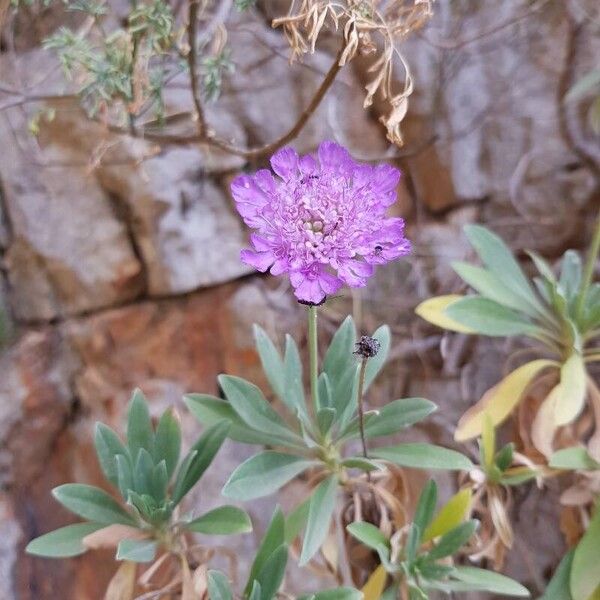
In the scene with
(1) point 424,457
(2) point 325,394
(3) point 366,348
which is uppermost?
(3) point 366,348

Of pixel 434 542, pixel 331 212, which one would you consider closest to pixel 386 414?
pixel 434 542

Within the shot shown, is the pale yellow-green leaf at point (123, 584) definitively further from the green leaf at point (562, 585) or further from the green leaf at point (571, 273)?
the green leaf at point (571, 273)

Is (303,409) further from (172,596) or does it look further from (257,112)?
(257,112)

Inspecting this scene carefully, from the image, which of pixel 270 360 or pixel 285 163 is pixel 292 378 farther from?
pixel 285 163

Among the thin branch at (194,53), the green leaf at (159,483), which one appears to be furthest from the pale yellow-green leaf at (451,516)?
the thin branch at (194,53)

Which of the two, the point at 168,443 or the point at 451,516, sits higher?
the point at 168,443

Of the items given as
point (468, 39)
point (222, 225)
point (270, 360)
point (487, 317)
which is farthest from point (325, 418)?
point (468, 39)

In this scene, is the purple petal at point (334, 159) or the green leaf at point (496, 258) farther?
the green leaf at point (496, 258)

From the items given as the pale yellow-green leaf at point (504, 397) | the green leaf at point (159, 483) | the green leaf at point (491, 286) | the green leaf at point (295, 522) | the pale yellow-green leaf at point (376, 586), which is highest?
the green leaf at point (491, 286)
